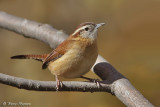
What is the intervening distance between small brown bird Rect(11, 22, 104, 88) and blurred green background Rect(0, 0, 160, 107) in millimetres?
898

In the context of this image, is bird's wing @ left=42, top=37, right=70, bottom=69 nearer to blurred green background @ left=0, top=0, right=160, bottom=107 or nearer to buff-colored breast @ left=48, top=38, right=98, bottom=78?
buff-colored breast @ left=48, top=38, right=98, bottom=78

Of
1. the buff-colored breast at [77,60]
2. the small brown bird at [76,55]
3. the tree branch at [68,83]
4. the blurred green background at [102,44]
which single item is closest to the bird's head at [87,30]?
the small brown bird at [76,55]

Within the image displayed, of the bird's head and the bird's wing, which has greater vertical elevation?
the bird's head

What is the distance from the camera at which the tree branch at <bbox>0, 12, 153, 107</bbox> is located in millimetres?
2576

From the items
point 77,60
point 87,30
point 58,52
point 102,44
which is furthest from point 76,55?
point 102,44

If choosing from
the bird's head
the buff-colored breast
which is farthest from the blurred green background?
the buff-colored breast

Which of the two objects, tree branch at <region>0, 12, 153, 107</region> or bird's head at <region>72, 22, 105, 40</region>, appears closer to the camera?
tree branch at <region>0, 12, 153, 107</region>

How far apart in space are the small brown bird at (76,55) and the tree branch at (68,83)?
190mm

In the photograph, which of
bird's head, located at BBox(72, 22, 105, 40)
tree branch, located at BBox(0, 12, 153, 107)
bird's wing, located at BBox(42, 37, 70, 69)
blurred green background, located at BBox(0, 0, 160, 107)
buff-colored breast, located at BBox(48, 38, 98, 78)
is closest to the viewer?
tree branch, located at BBox(0, 12, 153, 107)

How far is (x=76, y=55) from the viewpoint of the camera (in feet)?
11.6

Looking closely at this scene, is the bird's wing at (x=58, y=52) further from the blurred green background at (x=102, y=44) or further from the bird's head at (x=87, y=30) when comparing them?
the blurred green background at (x=102, y=44)

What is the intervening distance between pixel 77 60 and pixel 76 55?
8 cm

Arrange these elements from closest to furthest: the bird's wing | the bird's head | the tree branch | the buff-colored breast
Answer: the tree branch, the buff-colored breast, the bird's wing, the bird's head

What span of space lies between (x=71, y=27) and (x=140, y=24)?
1.27 meters
